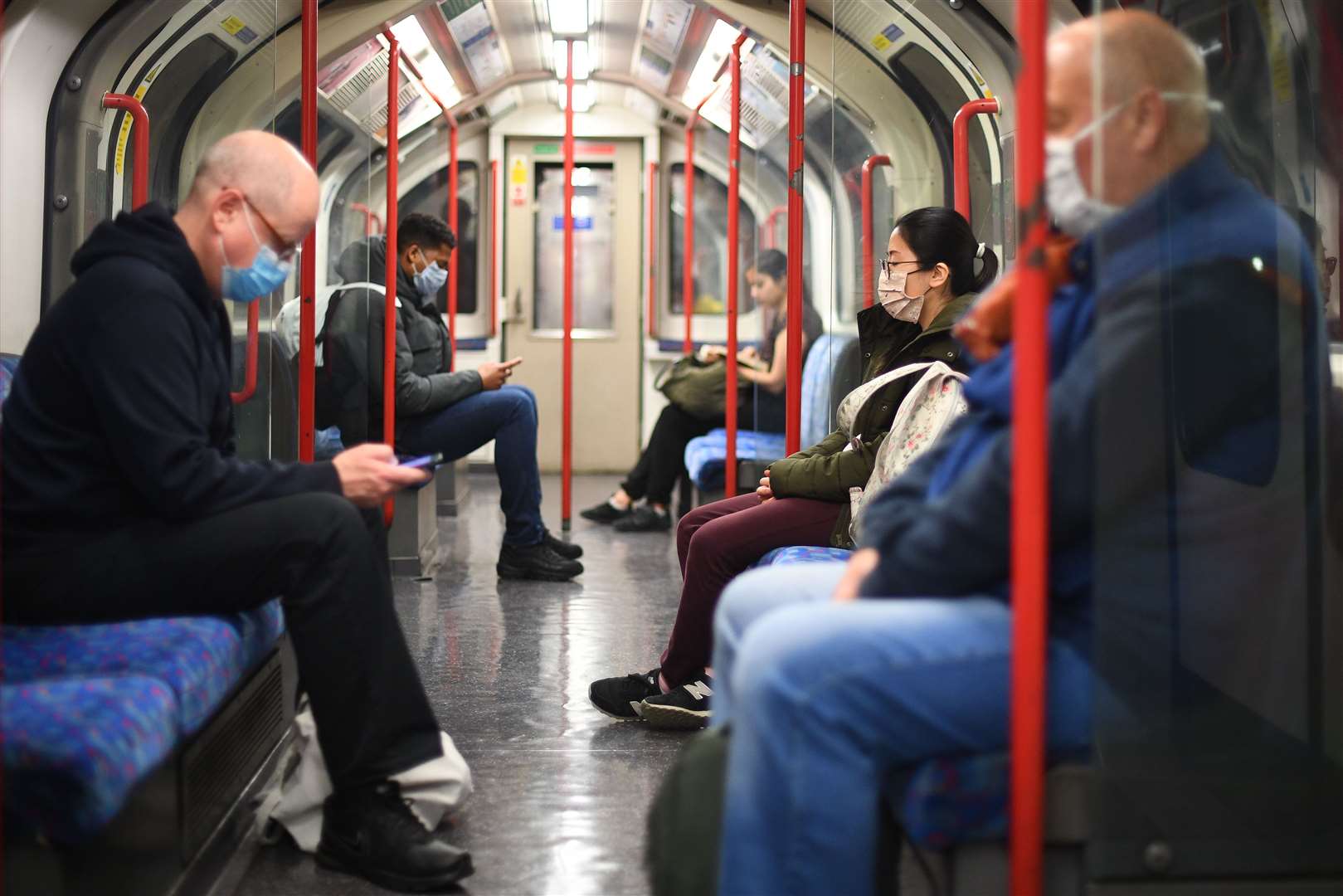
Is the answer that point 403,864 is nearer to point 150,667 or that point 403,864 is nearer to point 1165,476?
point 150,667

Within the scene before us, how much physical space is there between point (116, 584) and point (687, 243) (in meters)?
6.66

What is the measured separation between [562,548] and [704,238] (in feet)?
17.7

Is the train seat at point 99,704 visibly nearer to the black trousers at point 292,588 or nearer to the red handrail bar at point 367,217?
the black trousers at point 292,588

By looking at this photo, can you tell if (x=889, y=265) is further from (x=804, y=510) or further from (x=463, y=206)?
(x=463, y=206)

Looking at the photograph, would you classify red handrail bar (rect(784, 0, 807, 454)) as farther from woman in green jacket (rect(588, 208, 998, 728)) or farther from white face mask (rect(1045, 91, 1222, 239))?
white face mask (rect(1045, 91, 1222, 239))

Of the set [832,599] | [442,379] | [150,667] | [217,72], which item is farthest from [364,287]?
[832,599]

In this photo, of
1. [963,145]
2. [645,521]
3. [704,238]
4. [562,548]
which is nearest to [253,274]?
[963,145]

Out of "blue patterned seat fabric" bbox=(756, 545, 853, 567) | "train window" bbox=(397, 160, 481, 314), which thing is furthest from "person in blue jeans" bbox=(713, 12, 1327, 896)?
"train window" bbox=(397, 160, 481, 314)

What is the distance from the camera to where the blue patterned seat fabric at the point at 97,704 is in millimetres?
1878

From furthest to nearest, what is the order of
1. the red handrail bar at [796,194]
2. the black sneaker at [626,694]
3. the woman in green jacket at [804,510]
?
the red handrail bar at [796,194] < the black sneaker at [626,694] < the woman in green jacket at [804,510]

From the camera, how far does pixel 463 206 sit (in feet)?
35.4

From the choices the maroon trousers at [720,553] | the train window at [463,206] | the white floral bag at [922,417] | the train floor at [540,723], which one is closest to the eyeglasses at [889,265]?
the white floral bag at [922,417]

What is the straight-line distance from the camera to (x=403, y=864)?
2.50 meters

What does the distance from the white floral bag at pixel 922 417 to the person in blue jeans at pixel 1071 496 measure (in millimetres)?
1117
